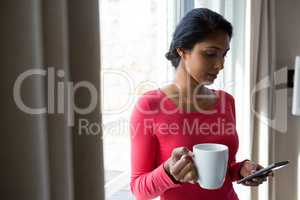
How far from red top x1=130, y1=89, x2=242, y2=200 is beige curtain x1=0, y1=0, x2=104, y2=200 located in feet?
1.07

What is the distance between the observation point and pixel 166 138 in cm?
98

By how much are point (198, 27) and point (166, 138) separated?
32 centimetres

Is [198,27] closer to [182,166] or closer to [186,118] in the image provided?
[186,118]

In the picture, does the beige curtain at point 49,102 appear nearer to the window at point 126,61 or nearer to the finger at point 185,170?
A: the finger at point 185,170

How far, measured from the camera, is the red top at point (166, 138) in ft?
3.10

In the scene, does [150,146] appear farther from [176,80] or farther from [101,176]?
[101,176]

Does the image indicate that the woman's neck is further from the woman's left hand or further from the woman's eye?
the woman's left hand

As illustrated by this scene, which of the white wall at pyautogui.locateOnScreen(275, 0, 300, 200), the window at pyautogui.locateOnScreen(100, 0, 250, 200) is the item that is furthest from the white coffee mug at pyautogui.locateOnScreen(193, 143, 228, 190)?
the white wall at pyautogui.locateOnScreen(275, 0, 300, 200)

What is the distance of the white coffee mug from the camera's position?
808 millimetres

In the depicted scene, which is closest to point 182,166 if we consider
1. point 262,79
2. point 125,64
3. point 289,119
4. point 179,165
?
point 179,165

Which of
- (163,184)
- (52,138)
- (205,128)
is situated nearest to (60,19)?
(52,138)

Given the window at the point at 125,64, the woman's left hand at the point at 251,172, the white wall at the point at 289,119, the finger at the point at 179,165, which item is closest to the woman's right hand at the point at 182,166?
the finger at the point at 179,165

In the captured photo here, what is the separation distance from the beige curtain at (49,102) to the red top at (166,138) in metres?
0.33

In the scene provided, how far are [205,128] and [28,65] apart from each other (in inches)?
25.6
